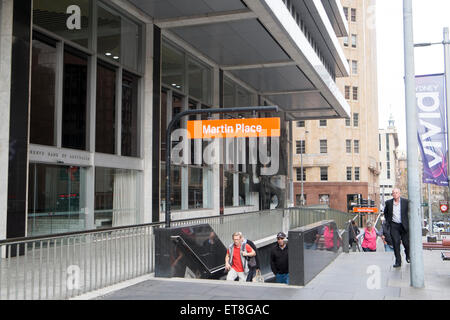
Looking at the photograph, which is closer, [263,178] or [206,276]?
[206,276]

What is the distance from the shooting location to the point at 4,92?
1175 cm

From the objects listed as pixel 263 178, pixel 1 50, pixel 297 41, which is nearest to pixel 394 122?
pixel 263 178

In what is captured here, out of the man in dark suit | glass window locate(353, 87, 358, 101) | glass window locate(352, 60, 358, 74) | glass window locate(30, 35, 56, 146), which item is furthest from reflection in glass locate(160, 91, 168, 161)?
glass window locate(352, 60, 358, 74)

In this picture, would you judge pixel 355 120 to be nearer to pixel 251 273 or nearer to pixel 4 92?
pixel 251 273

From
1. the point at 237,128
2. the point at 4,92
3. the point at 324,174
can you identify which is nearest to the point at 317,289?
the point at 237,128

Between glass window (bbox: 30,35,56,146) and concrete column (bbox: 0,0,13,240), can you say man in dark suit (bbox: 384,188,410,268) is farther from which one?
glass window (bbox: 30,35,56,146)

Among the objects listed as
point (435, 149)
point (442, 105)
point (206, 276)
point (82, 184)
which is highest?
point (442, 105)

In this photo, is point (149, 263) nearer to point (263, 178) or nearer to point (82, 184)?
point (82, 184)

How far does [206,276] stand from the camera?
12.4 metres

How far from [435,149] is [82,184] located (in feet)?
36.1

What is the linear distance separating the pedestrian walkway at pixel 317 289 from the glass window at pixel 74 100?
6499 millimetres

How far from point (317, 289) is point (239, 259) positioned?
289cm

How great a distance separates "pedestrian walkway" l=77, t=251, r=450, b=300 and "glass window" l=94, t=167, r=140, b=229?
22.2ft

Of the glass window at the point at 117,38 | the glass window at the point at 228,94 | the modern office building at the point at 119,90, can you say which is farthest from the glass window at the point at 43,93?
the glass window at the point at 228,94
